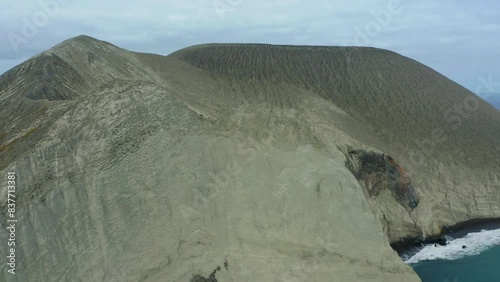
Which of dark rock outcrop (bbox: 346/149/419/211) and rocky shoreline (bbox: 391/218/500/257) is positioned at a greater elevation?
dark rock outcrop (bbox: 346/149/419/211)

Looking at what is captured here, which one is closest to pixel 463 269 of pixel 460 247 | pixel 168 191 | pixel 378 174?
pixel 460 247

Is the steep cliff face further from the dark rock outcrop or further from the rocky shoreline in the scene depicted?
the rocky shoreline

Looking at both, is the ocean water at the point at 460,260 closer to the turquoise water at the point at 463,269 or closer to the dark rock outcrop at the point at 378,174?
the turquoise water at the point at 463,269

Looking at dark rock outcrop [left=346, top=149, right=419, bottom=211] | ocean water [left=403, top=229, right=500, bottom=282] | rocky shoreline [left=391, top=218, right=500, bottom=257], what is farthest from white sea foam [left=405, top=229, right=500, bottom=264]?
dark rock outcrop [left=346, top=149, right=419, bottom=211]

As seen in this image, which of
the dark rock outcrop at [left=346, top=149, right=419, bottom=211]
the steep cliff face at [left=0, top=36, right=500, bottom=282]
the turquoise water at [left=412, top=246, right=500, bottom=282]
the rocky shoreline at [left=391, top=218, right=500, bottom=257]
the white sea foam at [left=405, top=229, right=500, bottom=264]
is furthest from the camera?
the rocky shoreline at [left=391, top=218, right=500, bottom=257]

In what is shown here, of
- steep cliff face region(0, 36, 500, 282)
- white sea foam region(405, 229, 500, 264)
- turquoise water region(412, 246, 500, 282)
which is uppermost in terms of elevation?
steep cliff face region(0, 36, 500, 282)

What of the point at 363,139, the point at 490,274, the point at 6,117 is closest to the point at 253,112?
the point at 6,117

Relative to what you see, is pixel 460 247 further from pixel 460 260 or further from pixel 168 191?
pixel 168 191

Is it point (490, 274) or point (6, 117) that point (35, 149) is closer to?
point (6, 117)
